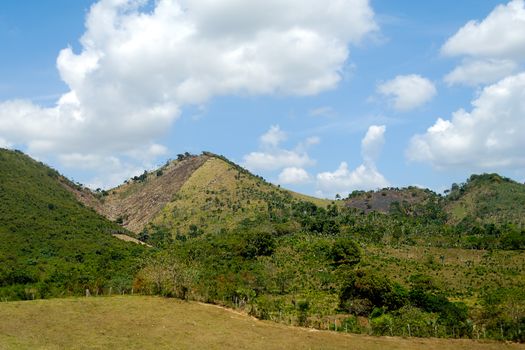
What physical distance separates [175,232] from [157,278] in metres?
112

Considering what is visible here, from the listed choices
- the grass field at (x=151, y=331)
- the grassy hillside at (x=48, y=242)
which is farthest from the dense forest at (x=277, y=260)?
the grass field at (x=151, y=331)

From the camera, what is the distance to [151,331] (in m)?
44.2

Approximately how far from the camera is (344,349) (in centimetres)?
4350

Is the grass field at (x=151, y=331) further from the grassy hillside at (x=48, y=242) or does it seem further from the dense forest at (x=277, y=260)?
the grassy hillside at (x=48, y=242)

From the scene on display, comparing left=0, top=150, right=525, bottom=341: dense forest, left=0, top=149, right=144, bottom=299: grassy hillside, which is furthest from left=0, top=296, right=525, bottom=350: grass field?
left=0, top=149, right=144, bottom=299: grassy hillside

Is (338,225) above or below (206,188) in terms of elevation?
below

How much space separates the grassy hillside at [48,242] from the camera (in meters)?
70.1

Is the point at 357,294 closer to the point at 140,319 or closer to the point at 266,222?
the point at 140,319

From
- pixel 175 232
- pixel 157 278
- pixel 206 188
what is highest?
pixel 206 188

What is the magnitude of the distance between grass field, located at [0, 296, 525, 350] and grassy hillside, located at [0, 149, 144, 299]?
11.6 metres

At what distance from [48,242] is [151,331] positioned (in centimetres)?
7685

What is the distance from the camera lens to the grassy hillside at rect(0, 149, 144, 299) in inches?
2758

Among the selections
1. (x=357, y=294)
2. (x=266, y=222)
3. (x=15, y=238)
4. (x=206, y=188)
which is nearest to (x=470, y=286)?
(x=357, y=294)

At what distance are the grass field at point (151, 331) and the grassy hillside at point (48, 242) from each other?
1164 cm
